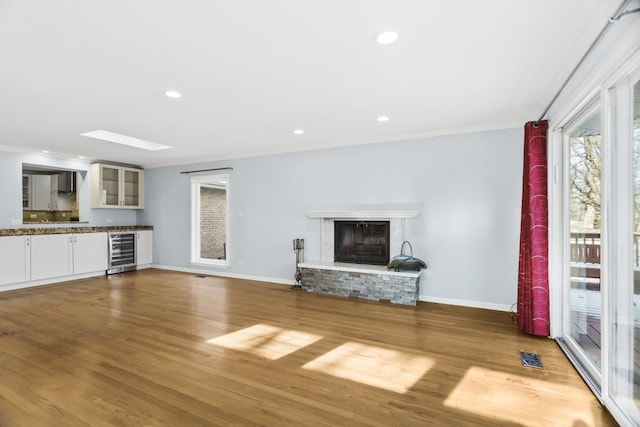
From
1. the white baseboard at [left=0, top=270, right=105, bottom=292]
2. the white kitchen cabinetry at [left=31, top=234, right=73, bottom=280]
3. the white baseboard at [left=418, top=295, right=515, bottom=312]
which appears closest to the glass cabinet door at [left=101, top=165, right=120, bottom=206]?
the white kitchen cabinetry at [left=31, top=234, right=73, bottom=280]

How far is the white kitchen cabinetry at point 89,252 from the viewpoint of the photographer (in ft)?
20.0

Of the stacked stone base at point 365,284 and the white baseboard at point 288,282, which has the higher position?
the stacked stone base at point 365,284

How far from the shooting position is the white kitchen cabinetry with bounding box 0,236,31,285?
515 cm

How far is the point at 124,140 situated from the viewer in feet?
17.7

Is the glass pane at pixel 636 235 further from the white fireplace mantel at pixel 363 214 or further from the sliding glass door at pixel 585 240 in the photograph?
the white fireplace mantel at pixel 363 214

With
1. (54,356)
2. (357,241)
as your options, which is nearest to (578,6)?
(357,241)

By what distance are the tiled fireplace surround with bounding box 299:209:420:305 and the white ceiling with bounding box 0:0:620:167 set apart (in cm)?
135

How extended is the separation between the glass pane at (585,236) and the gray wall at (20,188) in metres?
8.09

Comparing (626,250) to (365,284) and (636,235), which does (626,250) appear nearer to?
(636,235)

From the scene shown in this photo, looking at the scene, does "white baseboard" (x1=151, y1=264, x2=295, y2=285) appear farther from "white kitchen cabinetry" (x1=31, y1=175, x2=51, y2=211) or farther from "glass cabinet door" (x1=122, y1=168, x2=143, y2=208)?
"white kitchen cabinetry" (x1=31, y1=175, x2=51, y2=211)

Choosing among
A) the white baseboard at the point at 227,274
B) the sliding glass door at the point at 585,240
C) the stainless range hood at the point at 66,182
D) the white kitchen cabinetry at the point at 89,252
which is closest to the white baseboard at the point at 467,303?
the sliding glass door at the point at 585,240

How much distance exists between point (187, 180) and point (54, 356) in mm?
4654

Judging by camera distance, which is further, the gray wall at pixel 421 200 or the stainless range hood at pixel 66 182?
the stainless range hood at pixel 66 182

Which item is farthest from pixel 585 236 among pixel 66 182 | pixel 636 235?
pixel 66 182
